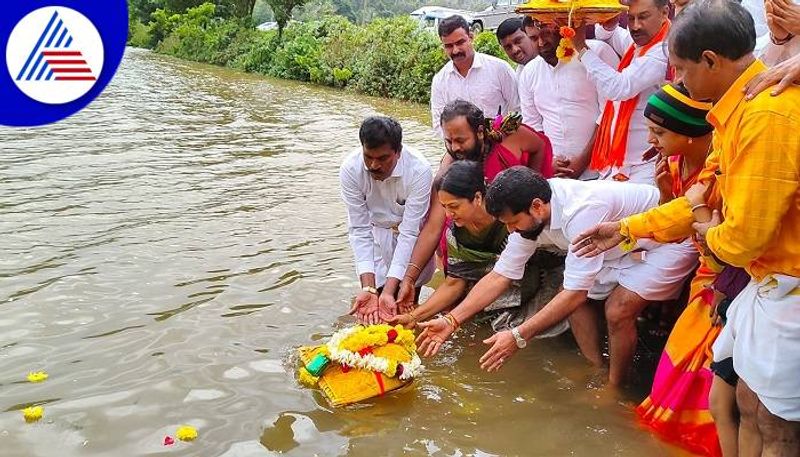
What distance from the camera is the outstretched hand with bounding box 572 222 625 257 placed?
3.23 meters

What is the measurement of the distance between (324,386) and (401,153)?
168cm

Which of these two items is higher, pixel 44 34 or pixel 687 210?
pixel 44 34

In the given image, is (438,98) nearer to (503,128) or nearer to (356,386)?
(503,128)

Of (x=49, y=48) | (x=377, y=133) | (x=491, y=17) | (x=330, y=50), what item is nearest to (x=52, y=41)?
(x=49, y=48)

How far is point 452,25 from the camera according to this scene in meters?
5.46

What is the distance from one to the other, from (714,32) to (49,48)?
19.7ft

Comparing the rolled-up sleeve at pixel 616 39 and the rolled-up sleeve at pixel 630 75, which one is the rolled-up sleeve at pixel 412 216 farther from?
the rolled-up sleeve at pixel 616 39

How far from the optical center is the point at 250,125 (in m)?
13.3

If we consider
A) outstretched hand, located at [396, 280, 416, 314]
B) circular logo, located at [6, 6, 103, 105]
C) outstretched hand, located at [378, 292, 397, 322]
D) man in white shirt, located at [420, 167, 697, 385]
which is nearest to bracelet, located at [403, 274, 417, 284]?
outstretched hand, located at [396, 280, 416, 314]

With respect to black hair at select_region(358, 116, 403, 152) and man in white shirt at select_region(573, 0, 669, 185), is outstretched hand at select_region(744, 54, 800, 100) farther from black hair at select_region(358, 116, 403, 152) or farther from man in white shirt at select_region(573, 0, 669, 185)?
black hair at select_region(358, 116, 403, 152)

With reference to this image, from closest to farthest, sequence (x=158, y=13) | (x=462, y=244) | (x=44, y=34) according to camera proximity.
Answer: (x=462, y=244) → (x=44, y=34) → (x=158, y=13)

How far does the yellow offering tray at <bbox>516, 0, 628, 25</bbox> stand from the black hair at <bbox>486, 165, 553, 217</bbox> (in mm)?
1197

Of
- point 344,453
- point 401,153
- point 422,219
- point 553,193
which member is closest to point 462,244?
point 422,219

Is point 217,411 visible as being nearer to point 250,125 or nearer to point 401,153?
point 401,153
